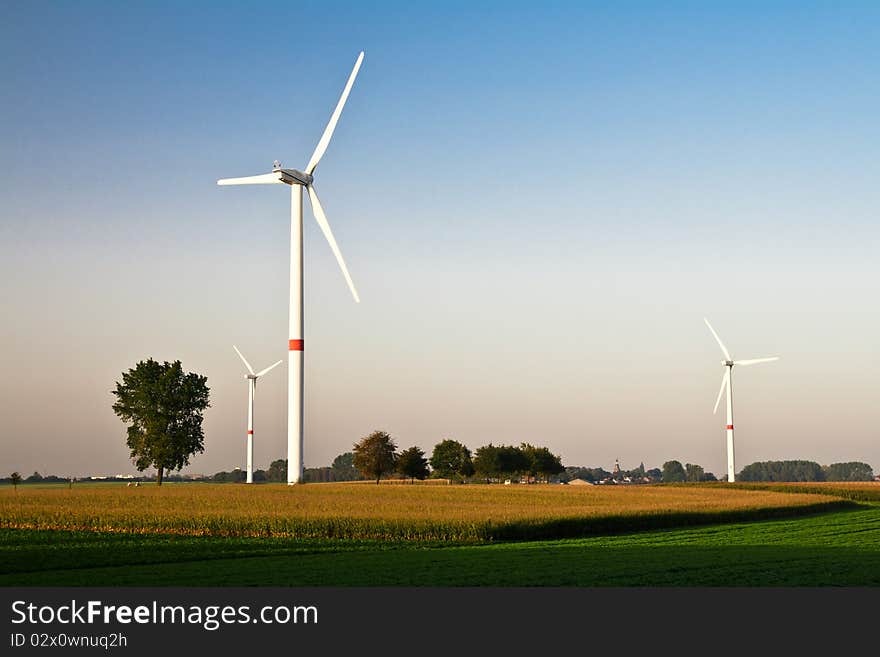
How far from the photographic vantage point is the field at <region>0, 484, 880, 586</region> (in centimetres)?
2902

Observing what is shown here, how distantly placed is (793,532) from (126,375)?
92326 mm

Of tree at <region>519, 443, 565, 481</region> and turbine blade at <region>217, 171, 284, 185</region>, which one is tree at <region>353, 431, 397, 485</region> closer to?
tree at <region>519, 443, 565, 481</region>

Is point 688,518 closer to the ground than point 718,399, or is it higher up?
closer to the ground

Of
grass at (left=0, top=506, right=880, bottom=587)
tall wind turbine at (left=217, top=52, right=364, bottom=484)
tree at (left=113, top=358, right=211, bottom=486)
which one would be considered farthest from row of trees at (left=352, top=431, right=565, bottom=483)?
grass at (left=0, top=506, right=880, bottom=587)

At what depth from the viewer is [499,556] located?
120 ft

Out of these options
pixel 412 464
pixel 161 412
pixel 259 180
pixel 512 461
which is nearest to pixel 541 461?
pixel 512 461

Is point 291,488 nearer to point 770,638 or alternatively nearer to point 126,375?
point 126,375

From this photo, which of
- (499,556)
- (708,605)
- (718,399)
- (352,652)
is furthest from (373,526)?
(718,399)

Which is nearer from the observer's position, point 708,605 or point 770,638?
point 770,638

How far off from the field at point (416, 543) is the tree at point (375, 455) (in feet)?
241

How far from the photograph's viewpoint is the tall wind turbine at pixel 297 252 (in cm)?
8494

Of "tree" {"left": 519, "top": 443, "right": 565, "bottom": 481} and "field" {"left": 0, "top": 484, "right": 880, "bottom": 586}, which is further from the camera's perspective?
"tree" {"left": 519, "top": 443, "right": 565, "bottom": 481}

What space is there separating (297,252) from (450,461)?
10180cm

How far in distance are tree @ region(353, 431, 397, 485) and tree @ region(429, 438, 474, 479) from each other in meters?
29.3
